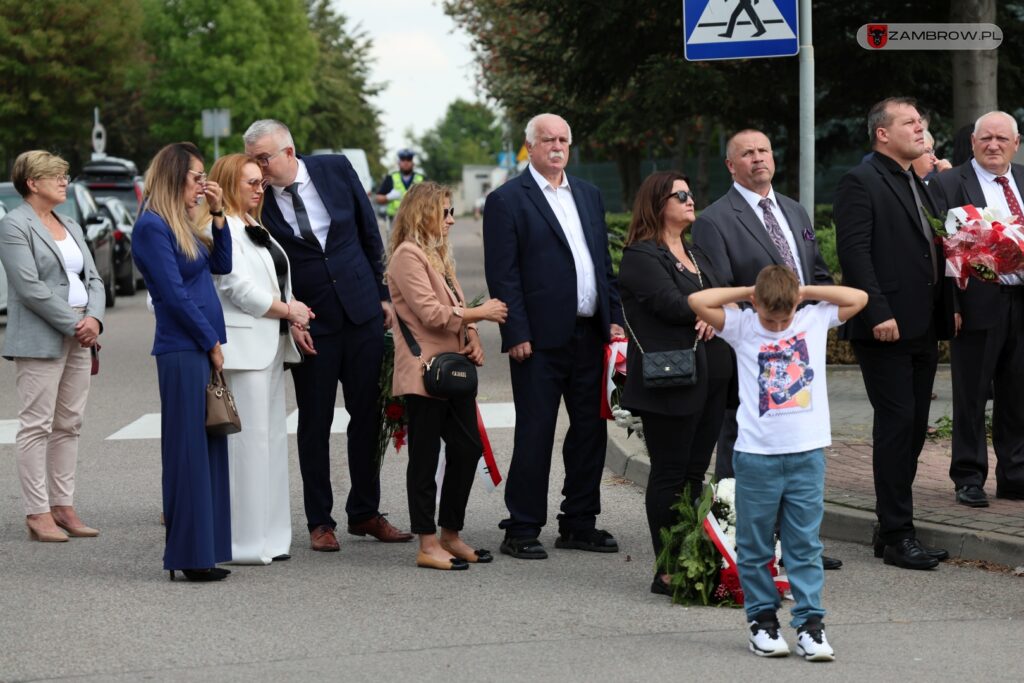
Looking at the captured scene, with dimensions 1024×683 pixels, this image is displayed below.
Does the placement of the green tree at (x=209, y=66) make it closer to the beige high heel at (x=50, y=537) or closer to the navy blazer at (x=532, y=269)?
the beige high heel at (x=50, y=537)

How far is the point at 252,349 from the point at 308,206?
0.82m

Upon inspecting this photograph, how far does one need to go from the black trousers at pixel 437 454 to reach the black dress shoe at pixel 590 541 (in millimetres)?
566

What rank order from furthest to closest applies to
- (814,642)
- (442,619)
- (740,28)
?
1. (740,28)
2. (442,619)
3. (814,642)

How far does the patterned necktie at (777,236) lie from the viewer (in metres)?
7.24

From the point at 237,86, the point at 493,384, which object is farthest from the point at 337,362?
the point at 237,86

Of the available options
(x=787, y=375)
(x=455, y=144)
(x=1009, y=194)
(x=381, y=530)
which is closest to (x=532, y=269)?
(x=381, y=530)

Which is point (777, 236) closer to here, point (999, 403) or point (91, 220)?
point (999, 403)

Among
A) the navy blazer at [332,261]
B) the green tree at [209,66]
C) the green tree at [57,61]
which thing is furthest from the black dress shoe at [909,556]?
the green tree at [209,66]

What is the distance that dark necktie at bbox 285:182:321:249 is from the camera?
26.3 feet

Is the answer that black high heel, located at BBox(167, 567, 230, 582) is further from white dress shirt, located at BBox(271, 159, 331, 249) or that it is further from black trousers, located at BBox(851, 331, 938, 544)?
black trousers, located at BBox(851, 331, 938, 544)

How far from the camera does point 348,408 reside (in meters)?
8.19

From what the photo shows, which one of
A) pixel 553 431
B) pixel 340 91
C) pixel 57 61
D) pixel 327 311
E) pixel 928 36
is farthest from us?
pixel 340 91

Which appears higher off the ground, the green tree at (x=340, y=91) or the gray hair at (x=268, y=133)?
the green tree at (x=340, y=91)

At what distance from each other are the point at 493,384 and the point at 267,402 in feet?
23.0
